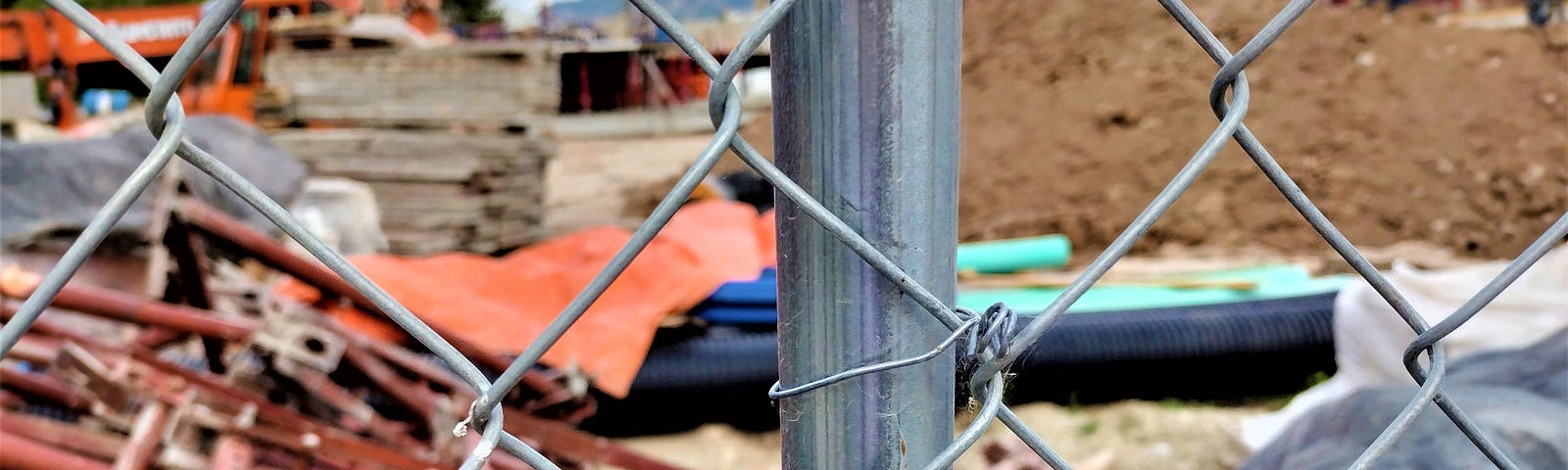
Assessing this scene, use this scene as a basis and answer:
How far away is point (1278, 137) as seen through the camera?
223 inches

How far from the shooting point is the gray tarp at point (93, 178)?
345 centimetres

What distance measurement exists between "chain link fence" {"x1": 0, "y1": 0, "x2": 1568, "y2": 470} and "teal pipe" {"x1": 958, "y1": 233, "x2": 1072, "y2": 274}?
3.73m

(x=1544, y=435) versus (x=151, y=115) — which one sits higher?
(x=151, y=115)

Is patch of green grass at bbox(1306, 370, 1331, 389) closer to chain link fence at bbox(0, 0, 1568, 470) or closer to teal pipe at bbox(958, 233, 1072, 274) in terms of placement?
teal pipe at bbox(958, 233, 1072, 274)

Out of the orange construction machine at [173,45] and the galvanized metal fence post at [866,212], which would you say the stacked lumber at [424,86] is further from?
the galvanized metal fence post at [866,212]

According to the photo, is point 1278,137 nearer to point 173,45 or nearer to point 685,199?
point 685,199

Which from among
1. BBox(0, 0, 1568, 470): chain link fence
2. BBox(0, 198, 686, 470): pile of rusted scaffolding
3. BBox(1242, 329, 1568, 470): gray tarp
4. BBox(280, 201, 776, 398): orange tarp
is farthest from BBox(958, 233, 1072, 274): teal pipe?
BBox(0, 0, 1568, 470): chain link fence

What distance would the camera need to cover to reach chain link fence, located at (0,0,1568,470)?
45 centimetres

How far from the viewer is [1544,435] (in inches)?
63.6

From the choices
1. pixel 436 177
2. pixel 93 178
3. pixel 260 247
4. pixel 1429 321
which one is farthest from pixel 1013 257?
pixel 93 178

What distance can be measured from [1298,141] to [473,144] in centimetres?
448

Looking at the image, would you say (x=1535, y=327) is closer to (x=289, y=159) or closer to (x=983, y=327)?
(x=983, y=327)

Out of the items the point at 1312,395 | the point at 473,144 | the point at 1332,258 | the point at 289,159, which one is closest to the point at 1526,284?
the point at 1312,395

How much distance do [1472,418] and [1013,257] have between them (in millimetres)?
2823
